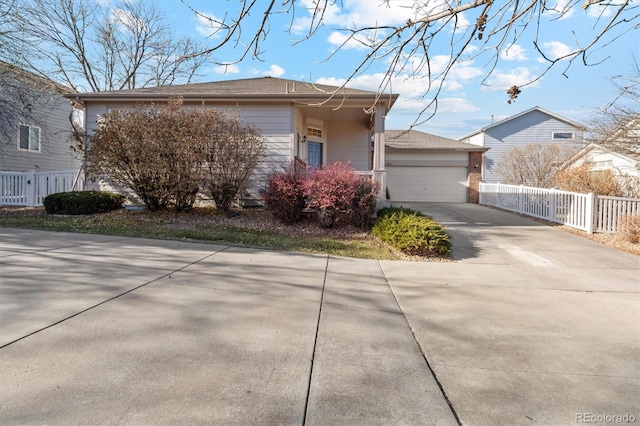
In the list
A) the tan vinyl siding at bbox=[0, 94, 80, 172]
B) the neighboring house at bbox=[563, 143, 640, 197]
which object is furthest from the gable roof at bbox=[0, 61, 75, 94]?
the neighboring house at bbox=[563, 143, 640, 197]

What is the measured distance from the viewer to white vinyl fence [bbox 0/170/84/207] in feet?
42.4

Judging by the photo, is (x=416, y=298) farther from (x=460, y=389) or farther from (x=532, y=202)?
(x=532, y=202)

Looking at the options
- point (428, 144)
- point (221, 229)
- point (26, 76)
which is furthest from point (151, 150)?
point (428, 144)

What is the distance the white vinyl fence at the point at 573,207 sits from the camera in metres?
10.0

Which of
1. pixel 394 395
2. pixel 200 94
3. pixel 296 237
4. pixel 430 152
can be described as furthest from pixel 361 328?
pixel 430 152

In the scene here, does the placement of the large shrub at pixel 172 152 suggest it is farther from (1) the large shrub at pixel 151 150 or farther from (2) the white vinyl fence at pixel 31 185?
(2) the white vinyl fence at pixel 31 185

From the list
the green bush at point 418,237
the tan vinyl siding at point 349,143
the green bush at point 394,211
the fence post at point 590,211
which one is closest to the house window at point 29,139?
the tan vinyl siding at point 349,143

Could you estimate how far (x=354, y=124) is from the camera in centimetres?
1577

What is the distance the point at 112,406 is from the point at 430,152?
791 inches

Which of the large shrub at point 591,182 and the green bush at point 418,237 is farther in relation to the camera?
the large shrub at point 591,182

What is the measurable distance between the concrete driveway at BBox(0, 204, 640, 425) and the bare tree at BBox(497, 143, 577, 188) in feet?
50.9

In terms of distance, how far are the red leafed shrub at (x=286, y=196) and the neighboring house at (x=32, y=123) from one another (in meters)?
6.09

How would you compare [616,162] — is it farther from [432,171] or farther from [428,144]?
[428,144]

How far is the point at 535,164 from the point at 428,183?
573 centimetres
